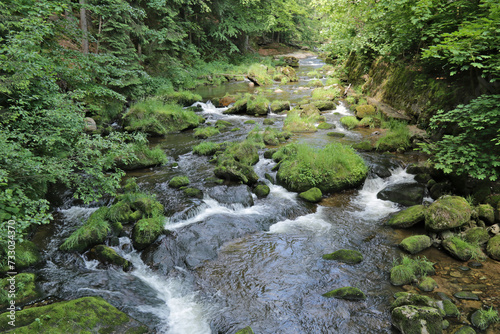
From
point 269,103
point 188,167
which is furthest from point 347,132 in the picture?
point 188,167

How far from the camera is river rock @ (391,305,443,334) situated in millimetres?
4105

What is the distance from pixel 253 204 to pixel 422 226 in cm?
433

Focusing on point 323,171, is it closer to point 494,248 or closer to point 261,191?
point 261,191

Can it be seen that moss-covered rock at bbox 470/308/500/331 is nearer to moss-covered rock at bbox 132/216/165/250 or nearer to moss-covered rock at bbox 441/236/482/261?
moss-covered rock at bbox 441/236/482/261

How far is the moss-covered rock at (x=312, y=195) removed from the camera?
8.27m

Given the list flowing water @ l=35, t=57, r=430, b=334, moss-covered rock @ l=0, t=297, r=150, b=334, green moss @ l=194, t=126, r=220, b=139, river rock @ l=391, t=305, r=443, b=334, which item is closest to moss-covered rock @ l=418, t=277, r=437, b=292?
flowing water @ l=35, t=57, r=430, b=334

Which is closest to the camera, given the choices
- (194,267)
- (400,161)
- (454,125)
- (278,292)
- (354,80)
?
(278,292)

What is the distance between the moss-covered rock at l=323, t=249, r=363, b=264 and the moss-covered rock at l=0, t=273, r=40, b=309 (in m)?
5.50

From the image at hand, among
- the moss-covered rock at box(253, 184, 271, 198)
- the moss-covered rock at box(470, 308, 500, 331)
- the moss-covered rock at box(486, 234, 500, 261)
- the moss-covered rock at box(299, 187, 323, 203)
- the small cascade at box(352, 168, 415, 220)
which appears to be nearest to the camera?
the moss-covered rock at box(470, 308, 500, 331)

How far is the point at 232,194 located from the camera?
8.34 metres

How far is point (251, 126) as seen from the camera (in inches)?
567

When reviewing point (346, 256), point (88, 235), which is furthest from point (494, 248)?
point (88, 235)

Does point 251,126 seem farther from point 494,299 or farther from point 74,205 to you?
point 494,299

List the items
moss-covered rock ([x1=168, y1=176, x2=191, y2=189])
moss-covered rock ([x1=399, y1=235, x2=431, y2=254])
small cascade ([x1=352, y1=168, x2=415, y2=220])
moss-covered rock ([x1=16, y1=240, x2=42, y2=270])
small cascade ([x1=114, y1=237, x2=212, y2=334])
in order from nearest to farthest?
1. small cascade ([x1=114, y1=237, x2=212, y2=334])
2. moss-covered rock ([x1=16, y1=240, x2=42, y2=270])
3. moss-covered rock ([x1=399, y1=235, x2=431, y2=254])
4. small cascade ([x1=352, y1=168, x2=415, y2=220])
5. moss-covered rock ([x1=168, y1=176, x2=191, y2=189])
